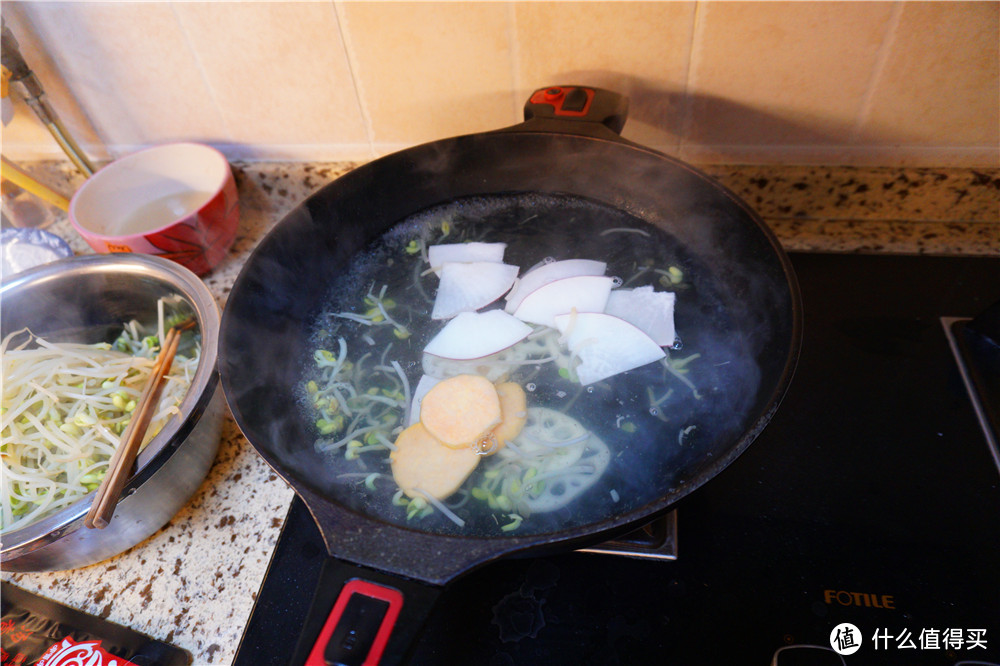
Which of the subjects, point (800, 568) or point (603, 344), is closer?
point (800, 568)

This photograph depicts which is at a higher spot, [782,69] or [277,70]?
[277,70]

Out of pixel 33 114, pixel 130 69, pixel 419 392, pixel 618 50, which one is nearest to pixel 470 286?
pixel 419 392

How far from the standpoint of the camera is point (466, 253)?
1086 millimetres

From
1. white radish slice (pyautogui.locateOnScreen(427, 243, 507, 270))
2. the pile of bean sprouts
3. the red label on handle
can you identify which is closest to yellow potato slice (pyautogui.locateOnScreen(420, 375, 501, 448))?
white radish slice (pyautogui.locateOnScreen(427, 243, 507, 270))

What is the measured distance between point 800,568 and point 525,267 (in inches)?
25.2

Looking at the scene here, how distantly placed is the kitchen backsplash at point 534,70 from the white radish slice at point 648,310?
1.12 ft

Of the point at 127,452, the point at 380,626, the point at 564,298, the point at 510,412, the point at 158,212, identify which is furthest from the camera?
the point at 158,212

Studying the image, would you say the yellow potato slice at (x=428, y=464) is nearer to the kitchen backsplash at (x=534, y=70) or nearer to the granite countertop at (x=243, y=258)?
the granite countertop at (x=243, y=258)

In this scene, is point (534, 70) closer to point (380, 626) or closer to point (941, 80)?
point (941, 80)

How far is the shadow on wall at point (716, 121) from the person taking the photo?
1048 mm

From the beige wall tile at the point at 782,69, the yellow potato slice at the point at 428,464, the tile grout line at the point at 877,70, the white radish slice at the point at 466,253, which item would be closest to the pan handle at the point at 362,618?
the yellow potato slice at the point at 428,464

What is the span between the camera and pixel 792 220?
47.3 inches

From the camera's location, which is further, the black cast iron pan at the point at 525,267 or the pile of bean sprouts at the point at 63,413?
the pile of bean sprouts at the point at 63,413

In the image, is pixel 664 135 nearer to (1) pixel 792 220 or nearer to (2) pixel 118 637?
(1) pixel 792 220
